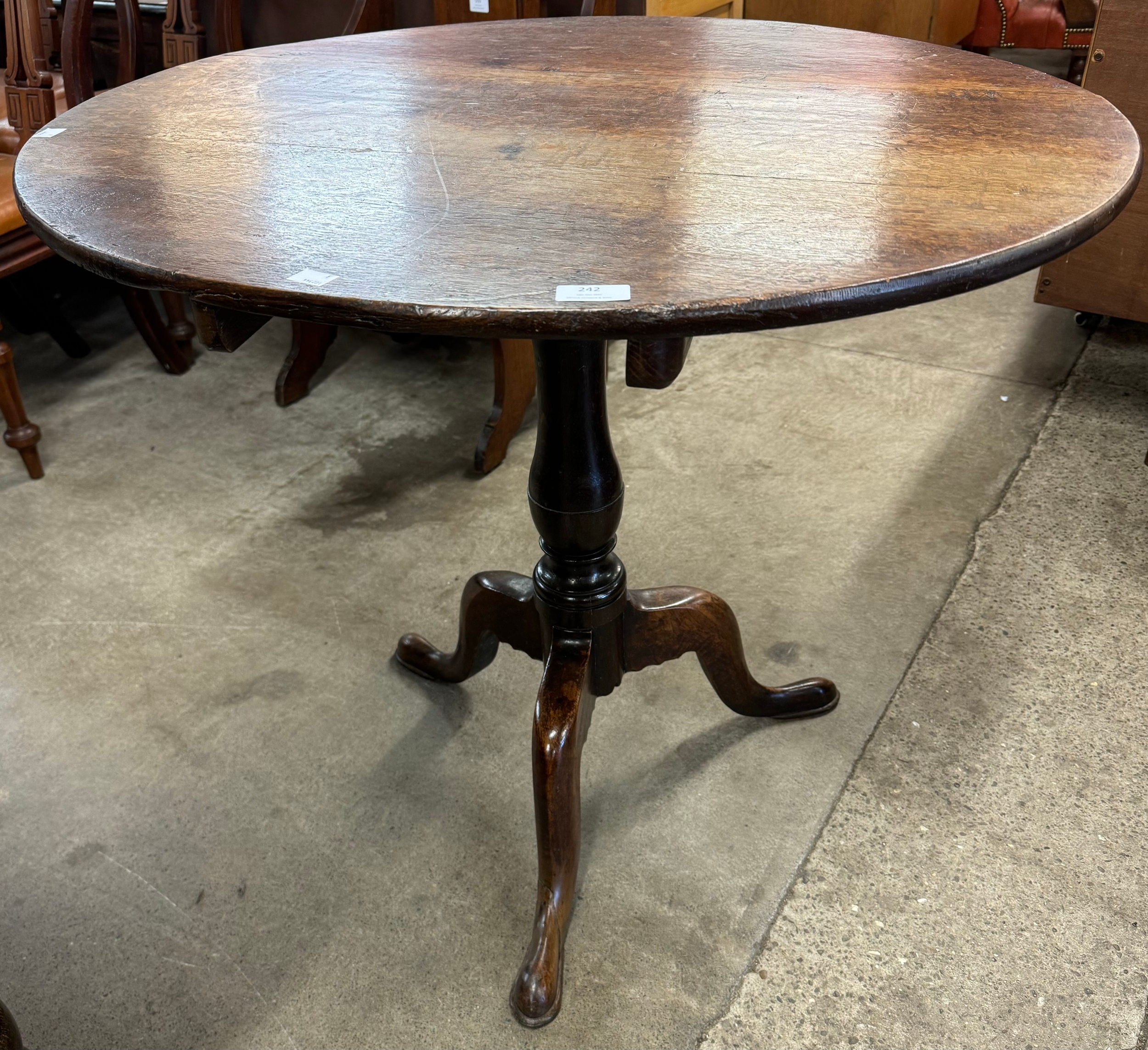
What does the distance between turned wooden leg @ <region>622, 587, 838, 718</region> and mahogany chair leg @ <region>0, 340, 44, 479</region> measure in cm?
144

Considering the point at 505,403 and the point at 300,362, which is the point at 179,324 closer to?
the point at 300,362

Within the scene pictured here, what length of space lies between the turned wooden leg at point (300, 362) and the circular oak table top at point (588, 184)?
3.44 ft

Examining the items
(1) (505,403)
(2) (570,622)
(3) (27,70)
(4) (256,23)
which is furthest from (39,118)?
(2) (570,622)

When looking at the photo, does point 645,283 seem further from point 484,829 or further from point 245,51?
point 245,51

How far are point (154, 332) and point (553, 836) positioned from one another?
1859 mm

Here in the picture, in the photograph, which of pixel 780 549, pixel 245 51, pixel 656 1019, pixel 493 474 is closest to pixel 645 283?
pixel 656 1019

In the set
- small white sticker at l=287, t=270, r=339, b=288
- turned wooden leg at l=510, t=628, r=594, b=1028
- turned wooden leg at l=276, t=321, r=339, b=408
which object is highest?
small white sticker at l=287, t=270, r=339, b=288

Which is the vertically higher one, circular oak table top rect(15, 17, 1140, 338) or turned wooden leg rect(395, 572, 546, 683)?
circular oak table top rect(15, 17, 1140, 338)

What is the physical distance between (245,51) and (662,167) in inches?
34.2

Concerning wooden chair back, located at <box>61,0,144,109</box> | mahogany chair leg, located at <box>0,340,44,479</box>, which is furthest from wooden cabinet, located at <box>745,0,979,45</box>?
mahogany chair leg, located at <box>0,340,44,479</box>

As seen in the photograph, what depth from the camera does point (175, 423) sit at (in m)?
2.44

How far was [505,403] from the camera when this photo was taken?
220 centimetres

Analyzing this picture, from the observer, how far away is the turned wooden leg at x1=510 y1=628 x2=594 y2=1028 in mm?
1205

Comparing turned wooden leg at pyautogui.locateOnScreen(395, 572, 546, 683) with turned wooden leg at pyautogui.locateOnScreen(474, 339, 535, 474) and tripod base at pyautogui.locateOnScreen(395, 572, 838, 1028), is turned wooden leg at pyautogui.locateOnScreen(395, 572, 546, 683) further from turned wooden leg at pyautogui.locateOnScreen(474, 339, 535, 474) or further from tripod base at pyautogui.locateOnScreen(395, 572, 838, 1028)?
turned wooden leg at pyautogui.locateOnScreen(474, 339, 535, 474)
